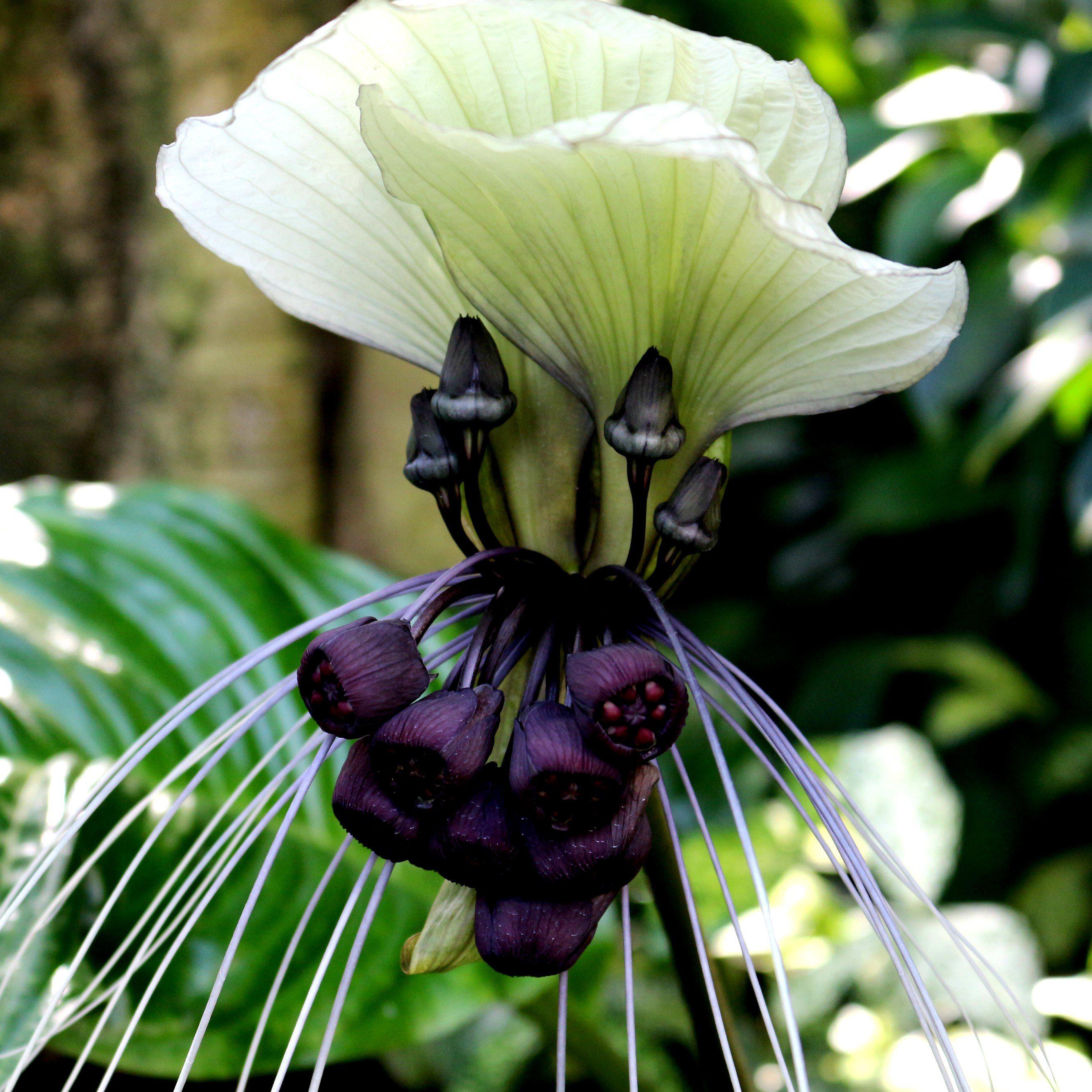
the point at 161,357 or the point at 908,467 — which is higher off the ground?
the point at 161,357

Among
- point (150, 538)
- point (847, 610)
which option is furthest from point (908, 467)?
point (150, 538)

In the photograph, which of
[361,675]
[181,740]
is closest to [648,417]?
[361,675]

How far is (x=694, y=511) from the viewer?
0.42m

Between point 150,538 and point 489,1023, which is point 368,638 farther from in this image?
point 489,1023

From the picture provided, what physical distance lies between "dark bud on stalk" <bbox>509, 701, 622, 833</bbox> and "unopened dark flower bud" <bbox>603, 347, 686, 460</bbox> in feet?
0.35

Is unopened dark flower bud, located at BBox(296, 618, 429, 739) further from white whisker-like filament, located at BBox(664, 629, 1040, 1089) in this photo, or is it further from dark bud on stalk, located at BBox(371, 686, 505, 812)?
white whisker-like filament, located at BBox(664, 629, 1040, 1089)

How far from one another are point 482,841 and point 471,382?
178 millimetres

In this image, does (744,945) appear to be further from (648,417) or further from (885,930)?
(648,417)

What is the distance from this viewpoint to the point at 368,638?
375mm

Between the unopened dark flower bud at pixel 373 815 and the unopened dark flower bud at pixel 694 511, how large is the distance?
15 centimetres

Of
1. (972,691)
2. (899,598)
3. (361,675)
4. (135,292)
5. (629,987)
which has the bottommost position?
(629,987)

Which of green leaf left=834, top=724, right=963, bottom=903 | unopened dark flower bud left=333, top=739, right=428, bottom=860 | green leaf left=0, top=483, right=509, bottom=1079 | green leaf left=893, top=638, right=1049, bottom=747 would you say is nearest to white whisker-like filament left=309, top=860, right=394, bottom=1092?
unopened dark flower bud left=333, top=739, right=428, bottom=860

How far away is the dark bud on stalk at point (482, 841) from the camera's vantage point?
0.38 m

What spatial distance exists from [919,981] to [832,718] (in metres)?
1.51
